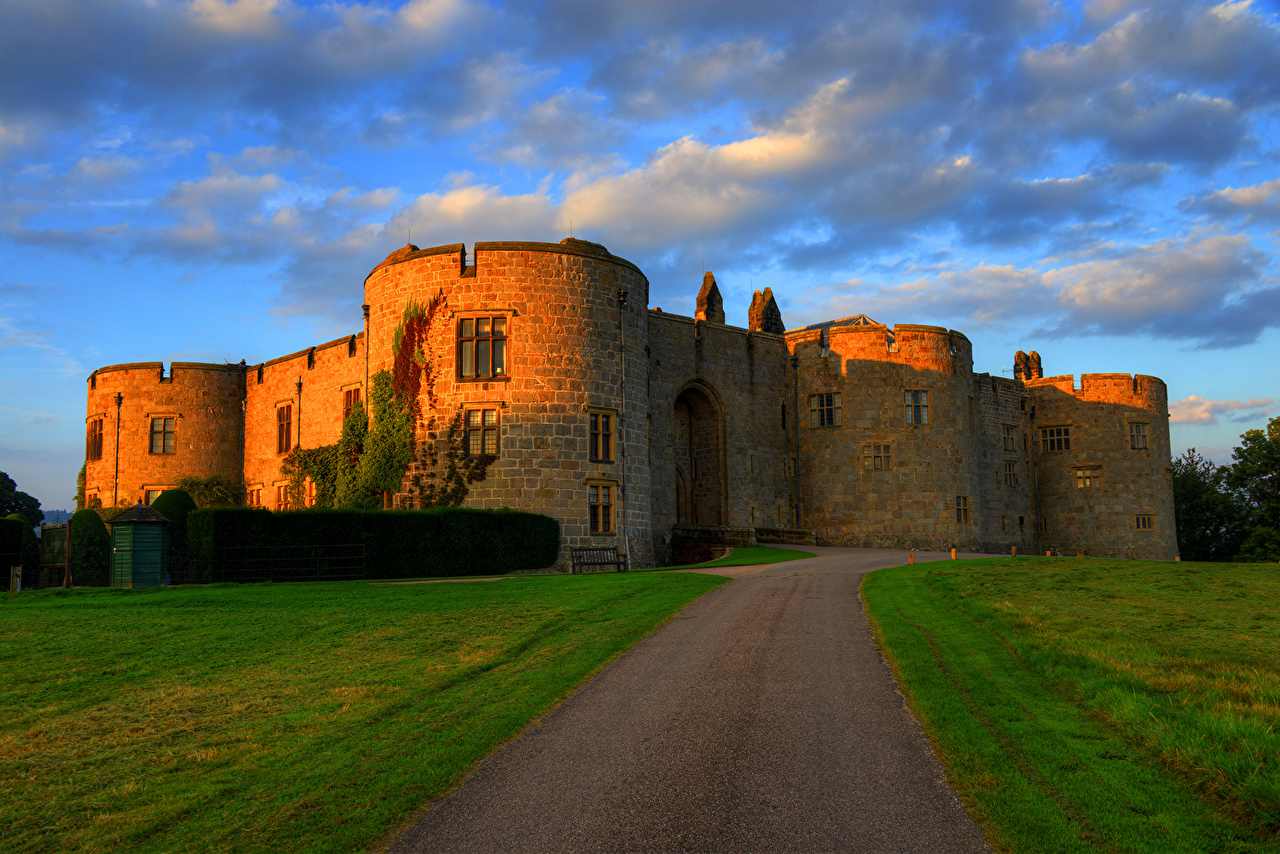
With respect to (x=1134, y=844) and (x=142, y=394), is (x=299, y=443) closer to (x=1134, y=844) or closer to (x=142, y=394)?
(x=142, y=394)

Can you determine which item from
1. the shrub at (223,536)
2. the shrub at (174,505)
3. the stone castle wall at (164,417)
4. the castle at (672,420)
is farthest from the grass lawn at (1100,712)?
the stone castle wall at (164,417)

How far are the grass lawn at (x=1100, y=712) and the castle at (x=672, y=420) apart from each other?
1575 centimetres

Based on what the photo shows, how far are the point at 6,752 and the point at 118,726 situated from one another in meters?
1.01

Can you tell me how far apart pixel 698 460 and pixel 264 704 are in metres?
32.9

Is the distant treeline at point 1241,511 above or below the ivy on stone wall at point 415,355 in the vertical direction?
below

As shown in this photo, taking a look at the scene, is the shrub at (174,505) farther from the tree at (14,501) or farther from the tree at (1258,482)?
the tree at (1258,482)

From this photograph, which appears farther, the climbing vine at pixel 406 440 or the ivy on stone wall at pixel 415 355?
the ivy on stone wall at pixel 415 355

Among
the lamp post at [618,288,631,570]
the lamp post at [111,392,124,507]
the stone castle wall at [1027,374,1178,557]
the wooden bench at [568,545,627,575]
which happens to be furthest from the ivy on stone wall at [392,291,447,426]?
the stone castle wall at [1027,374,1178,557]

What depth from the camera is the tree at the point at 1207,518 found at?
5881 cm

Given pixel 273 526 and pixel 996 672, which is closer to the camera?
pixel 996 672

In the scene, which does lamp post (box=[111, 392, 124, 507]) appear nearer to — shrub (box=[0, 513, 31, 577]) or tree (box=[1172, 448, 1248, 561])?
shrub (box=[0, 513, 31, 577])

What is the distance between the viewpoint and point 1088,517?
51625mm

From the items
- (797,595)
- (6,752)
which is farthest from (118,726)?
(797,595)

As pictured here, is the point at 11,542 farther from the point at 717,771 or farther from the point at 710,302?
the point at 710,302
